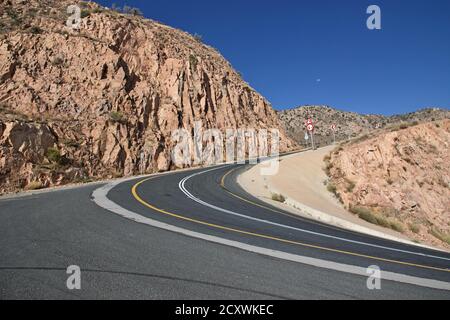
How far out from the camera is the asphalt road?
481 cm

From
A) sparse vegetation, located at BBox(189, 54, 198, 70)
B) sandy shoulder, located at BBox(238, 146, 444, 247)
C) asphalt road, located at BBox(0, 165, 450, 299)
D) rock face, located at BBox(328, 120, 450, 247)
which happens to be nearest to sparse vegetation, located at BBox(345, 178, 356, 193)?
rock face, located at BBox(328, 120, 450, 247)

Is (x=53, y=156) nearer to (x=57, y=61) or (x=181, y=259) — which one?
(x=57, y=61)

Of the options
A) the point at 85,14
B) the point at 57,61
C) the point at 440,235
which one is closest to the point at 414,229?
the point at 440,235

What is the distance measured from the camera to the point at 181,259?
609 centimetres

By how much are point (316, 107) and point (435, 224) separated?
9936cm

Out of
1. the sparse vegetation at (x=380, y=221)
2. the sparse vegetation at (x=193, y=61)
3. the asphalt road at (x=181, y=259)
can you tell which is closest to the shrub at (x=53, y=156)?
the asphalt road at (x=181, y=259)

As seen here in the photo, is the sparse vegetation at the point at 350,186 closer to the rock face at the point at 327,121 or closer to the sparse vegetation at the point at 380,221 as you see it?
the sparse vegetation at the point at 380,221

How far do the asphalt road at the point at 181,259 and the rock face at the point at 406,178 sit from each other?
13052 mm

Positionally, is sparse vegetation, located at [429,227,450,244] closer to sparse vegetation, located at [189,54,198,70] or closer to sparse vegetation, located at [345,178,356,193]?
sparse vegetation, located at [345,178,356,193]

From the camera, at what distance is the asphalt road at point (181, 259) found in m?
4.81

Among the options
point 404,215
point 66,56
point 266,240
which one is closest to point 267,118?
point 66,56

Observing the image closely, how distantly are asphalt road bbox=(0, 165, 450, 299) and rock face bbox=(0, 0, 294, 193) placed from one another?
13.8 meters

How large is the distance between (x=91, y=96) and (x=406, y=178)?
28.2m

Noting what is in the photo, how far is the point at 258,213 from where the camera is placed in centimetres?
1244
